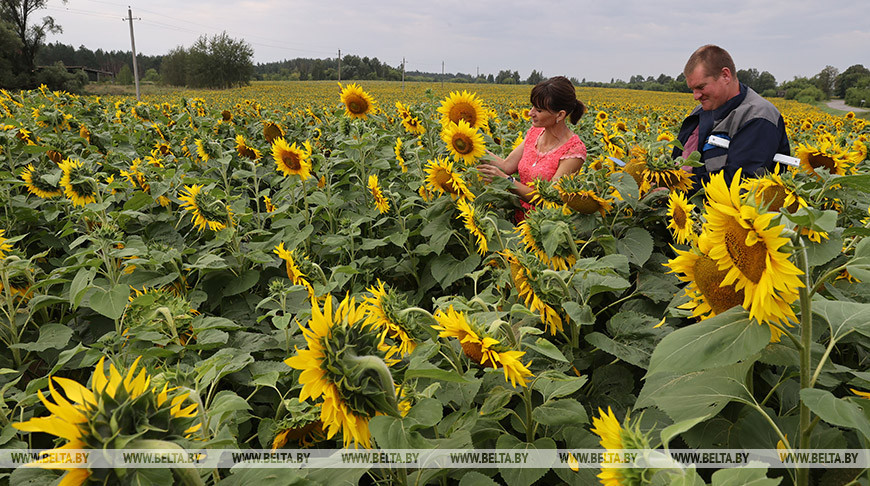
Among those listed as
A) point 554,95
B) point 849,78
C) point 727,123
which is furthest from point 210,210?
point 849,78

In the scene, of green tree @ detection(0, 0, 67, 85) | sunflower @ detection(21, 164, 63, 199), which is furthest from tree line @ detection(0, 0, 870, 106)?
sunflower @ detection(21, 164, 63, 199)

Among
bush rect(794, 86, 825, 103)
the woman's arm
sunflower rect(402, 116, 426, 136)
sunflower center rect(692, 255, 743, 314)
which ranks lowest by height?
sunflower center rect(692, 255, 743, 314)

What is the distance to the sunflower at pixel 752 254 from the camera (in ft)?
2.71

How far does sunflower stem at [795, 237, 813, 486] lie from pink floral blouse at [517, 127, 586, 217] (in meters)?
2.93

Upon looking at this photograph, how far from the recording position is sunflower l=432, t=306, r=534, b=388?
1.18 metres

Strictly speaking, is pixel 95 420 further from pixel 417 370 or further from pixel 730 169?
pixel 730 169

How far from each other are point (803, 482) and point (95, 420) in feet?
4.06

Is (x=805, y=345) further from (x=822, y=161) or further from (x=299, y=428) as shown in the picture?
(x=822, y=161)

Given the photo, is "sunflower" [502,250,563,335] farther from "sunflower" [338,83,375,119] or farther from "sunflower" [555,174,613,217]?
"sunflower" [338,83,375,119]

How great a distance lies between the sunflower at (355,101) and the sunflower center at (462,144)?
5.10 ft

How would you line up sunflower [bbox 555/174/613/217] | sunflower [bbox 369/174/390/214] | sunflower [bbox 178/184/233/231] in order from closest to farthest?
sunflower [bbox 555/174/613/217] < sunflower [bbox 178/184/233/231] < sunflower [bbox 369/174/390/214]

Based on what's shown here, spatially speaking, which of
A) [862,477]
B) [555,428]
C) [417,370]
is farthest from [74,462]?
[862,477]

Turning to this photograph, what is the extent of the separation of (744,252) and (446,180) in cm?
202

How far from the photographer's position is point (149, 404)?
28.6 inches
